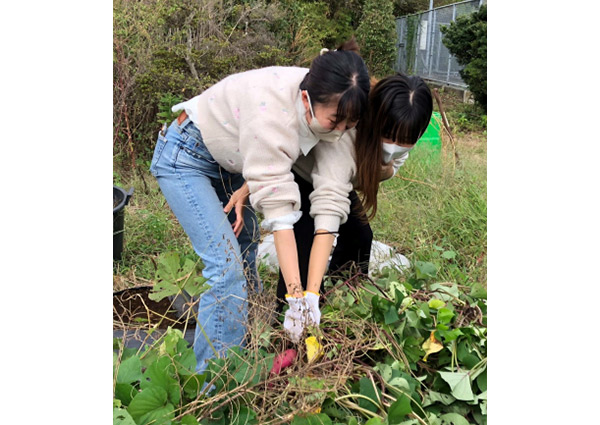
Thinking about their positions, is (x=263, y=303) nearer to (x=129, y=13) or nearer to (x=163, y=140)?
(x=163, y=140)

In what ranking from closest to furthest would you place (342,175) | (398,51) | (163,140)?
(342,175) < (163,140) < (398,51)

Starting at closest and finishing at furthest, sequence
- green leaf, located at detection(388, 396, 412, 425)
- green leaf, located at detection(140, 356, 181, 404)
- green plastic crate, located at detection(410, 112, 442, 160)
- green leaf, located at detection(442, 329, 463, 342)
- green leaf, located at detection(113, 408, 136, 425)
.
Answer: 1. green leaf, located at detection(113, 408, 136, 425)
2. green leaf, located at detection(140, 356, 181, 404)
3. green leaf, located at detection(388, 396, 412, 425)
4. green leaf, located at detection(442, 329, 463, 342)
5. green plastic crate, located at detection(410, 112, 442, 160)

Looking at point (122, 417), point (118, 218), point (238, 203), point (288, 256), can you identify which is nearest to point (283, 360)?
point (288, 256)

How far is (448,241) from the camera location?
10.3 ft

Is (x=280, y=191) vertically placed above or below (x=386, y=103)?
below

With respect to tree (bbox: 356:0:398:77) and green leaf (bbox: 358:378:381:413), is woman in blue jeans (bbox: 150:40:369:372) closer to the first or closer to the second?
green leaf (bbox: 358:378:381:413)

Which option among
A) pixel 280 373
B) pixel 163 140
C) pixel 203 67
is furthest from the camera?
pixel 203 67

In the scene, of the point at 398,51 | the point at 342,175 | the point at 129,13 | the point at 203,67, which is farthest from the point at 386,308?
the point at 129,13

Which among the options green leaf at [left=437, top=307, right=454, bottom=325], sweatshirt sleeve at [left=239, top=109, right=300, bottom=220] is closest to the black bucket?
sweatshirt sleeve at [left=239, top=109, right=300, bottom=220]

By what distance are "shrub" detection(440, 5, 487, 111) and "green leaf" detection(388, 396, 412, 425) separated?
3.65 m

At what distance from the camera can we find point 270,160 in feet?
4.99

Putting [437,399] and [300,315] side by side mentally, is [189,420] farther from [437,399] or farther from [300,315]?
[437,399]

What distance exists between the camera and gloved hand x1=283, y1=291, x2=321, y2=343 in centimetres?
146

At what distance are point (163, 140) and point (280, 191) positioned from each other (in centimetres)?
52
